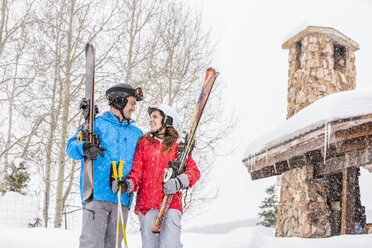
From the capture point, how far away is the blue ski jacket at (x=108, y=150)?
9.55 feet

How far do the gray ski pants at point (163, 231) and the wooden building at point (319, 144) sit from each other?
2.28 metres

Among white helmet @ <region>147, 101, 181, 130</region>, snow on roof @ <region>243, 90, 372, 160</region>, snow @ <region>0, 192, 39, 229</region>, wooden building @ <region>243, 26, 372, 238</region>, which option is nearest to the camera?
white helmet @ <region>147, 101, 181, 130</region>

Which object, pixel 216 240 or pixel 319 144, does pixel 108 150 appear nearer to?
pixel 319 144

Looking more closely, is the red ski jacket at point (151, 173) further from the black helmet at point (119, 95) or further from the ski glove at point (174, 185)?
the black helmet at point (119, 95)

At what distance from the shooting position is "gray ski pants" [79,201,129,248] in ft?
9.05

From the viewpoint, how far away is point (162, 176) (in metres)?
3.04

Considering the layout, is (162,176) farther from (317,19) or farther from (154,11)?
(154,11)

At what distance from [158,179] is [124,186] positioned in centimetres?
32

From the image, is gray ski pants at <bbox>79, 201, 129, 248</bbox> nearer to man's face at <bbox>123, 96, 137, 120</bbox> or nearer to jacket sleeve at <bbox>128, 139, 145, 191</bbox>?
jacket sleeve at <bbox>128, 139, 145, 191</bbox>

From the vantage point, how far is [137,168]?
306cm

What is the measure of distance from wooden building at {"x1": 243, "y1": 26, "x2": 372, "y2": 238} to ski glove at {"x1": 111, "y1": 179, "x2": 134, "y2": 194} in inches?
98.4

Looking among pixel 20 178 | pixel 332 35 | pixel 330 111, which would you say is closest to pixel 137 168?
pixel 330 111

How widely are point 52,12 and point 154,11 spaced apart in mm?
3498

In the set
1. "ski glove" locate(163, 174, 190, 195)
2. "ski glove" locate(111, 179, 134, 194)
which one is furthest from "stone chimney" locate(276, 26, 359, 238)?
"ski glove" locate(111, 179, 134, 194)
